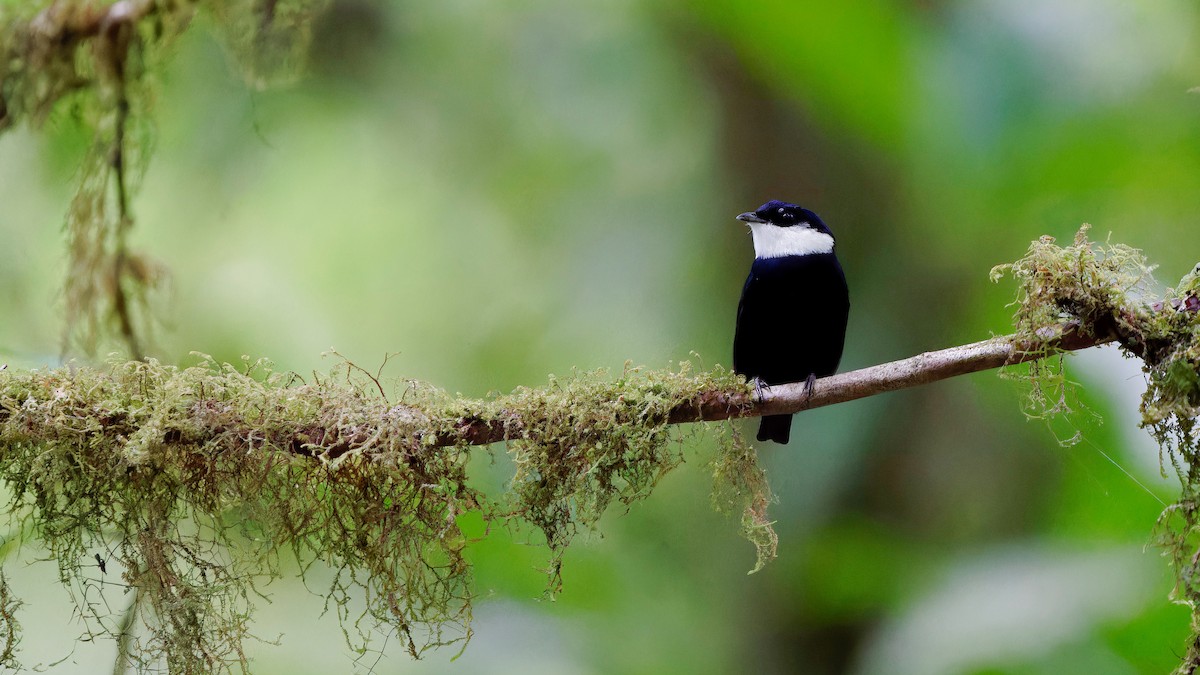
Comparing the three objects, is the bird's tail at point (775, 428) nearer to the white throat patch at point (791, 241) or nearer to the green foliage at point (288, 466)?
the white throat patch at point (791, 241)

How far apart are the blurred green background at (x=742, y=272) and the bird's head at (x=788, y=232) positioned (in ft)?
2.52

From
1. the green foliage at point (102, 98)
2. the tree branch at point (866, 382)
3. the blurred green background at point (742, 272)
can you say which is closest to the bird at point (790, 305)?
the tree branch at point (866, 382)

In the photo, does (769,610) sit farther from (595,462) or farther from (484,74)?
(484,74)

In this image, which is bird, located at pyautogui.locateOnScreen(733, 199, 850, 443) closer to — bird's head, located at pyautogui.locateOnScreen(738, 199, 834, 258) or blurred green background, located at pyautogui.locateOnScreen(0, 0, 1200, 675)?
bird's head, located at pyautogui.locateOnScreen(738, 199, 834, 258)

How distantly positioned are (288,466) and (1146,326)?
1.26 metres

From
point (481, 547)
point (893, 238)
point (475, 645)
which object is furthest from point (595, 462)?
point (893, 238)

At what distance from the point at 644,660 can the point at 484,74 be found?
7.43ft

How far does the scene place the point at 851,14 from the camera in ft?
9.09

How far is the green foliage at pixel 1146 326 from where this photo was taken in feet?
4.04

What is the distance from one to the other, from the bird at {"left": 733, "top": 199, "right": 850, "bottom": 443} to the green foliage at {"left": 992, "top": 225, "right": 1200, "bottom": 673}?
2.50 feet

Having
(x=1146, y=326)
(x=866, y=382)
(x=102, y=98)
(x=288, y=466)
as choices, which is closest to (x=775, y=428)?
(x=866, y=382)

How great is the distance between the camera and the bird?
210 centimetres

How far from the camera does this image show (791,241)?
2160 mm

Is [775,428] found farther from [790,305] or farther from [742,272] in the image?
[742,272]
